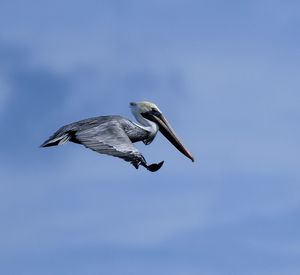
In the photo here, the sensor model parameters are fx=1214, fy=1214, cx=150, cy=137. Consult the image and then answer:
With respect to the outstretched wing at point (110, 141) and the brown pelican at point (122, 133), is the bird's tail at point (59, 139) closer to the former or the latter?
the brown pelican at point (122, 133)

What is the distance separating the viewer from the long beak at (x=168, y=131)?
32.4 metres

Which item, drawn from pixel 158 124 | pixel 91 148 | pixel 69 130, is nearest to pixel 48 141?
pixel 69 130

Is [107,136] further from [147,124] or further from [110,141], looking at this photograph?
[147,124]

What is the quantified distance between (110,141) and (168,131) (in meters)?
6.69

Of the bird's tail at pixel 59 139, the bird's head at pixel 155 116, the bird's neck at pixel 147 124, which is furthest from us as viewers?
the bird's head at pixel 155 116

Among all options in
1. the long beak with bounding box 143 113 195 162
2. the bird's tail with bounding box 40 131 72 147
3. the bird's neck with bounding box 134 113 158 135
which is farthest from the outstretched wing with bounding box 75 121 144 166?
the long beak with bounding box 143 113 195 162

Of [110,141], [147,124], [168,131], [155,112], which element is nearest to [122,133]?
[110,141]

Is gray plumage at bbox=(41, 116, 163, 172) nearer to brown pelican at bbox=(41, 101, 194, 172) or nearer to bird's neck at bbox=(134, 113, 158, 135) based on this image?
brown pelican at bbox=(41, 101, 194, 172)

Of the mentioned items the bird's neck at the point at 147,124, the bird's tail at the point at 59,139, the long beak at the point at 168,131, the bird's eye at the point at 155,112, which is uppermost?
the bird's eye at the point at 155,112

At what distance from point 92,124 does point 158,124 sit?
14.9 ft

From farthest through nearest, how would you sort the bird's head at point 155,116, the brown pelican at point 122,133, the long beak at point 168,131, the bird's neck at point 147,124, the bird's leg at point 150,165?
the long beak at point 168,131, the bird's head at point 155,116, the bird's neck at point 147,124, the brown pelican at point 122,133, the bird's leg at point 150,165

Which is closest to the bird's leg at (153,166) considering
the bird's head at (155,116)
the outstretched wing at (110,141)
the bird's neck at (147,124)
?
the outstretched wing at (110,141)

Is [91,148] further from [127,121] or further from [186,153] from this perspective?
[186,153]

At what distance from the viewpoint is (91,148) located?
2619 centimetres
